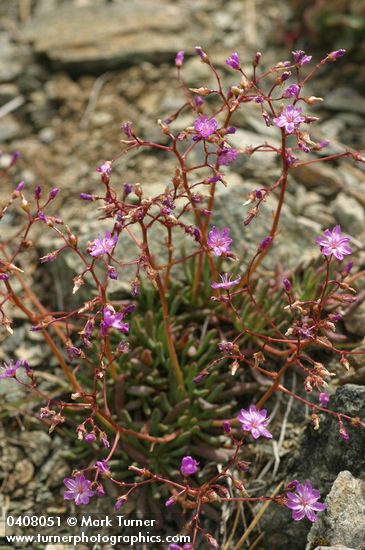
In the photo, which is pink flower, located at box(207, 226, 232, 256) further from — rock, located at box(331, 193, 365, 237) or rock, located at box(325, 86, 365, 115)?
rock, located at box(325, 86, 365, 115)

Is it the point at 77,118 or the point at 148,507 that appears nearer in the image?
the point at 148,507

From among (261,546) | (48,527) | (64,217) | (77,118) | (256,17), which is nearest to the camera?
(261,546)

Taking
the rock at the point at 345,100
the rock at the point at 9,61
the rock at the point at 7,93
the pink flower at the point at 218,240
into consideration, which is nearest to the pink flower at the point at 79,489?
the pink flower at the point at 218,240

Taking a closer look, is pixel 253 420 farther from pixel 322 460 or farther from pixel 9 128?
pixel 9 128

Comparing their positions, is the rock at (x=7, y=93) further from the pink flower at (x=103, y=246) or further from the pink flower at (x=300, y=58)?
the pink flower at (x=300, y=58)

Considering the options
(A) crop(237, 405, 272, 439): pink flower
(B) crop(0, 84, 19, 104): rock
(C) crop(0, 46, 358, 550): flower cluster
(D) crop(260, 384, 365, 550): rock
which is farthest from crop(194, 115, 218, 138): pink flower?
(B) crop(0, 84, 19, 104): rock

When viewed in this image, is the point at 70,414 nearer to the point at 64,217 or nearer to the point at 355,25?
the point at 64,217

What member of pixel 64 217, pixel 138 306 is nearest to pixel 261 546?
pixel 138 306

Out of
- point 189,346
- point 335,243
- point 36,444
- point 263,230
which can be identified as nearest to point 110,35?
point 263,230
